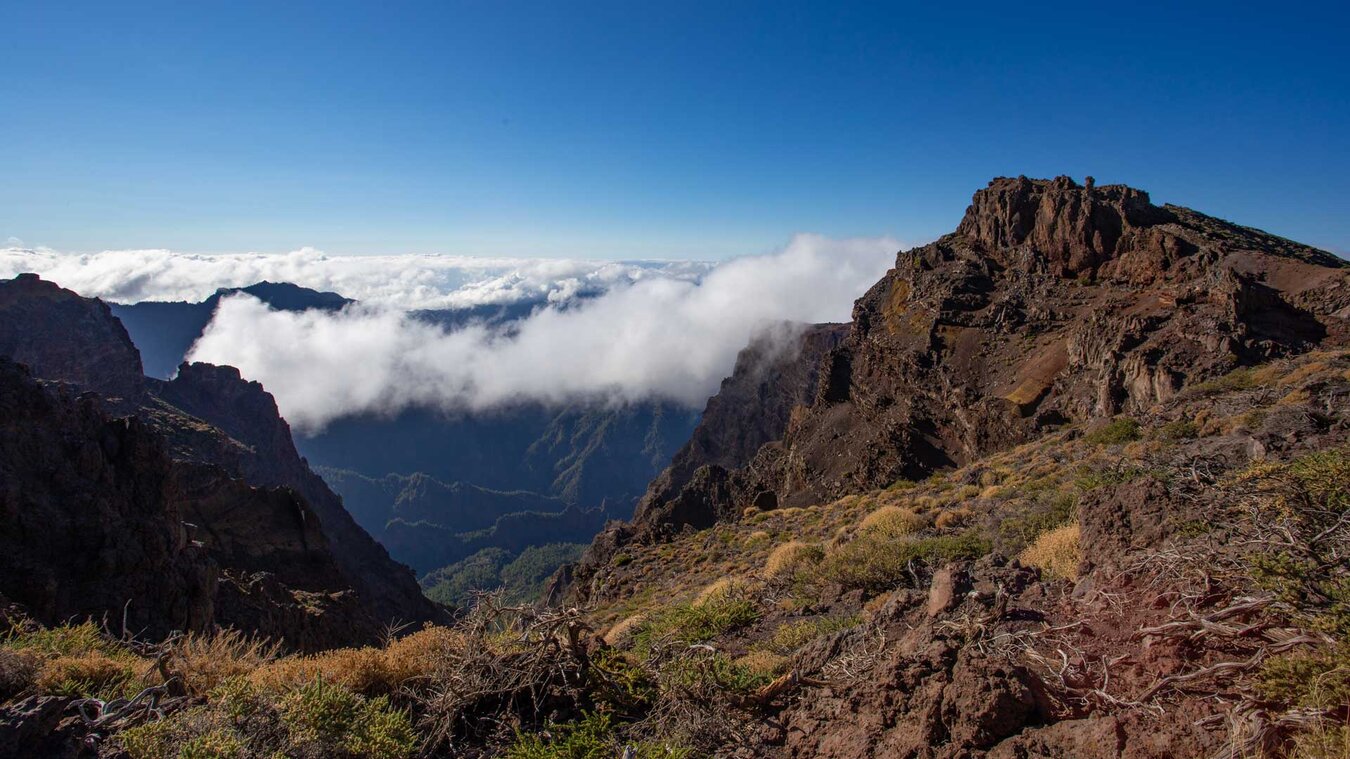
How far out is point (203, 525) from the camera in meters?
35.5

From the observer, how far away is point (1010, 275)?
144 ft

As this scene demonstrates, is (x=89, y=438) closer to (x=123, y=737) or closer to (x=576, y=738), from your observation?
(x=123, y=737)

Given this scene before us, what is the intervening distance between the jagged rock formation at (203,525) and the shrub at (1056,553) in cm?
730

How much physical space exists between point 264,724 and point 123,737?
868 millimetres

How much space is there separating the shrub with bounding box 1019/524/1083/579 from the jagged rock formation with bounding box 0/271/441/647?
7.30 meters

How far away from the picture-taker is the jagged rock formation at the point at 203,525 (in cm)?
1972

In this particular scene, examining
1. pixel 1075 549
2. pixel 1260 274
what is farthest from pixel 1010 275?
pixel 1075 549

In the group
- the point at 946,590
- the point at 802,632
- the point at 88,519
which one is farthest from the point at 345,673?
the point at 88,519

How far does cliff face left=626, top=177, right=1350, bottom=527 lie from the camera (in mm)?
25641

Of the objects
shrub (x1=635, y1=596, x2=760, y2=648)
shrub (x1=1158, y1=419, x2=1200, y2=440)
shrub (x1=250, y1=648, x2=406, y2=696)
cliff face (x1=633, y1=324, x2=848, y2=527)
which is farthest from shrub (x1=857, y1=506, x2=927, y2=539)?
cliff face (x1=633, y1=324, x2=848, y2=527)

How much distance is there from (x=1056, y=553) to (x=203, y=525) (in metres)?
43.4

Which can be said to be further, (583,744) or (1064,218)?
(1064,218)

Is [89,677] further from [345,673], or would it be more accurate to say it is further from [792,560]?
[792,560]

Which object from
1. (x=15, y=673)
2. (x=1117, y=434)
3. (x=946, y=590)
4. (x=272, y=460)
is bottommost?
(x=272, y=460)
